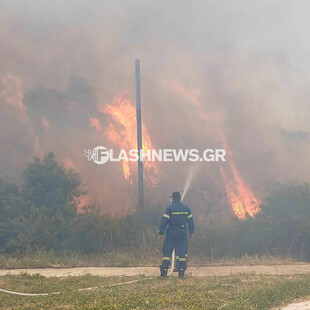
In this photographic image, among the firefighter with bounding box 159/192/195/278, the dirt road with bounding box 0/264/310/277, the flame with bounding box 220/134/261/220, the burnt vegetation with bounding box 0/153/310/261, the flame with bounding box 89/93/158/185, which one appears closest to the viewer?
the firefighter with bounding box 159/192/195/278

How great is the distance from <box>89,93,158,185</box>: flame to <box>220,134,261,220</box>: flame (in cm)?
341

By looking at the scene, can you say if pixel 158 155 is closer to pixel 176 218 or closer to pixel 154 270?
pixel 154 270

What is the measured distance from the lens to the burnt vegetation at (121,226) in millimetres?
13438

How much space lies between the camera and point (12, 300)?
6.57 m

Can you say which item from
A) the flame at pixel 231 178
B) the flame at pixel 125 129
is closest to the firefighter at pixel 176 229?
the flame at pixel 231 178

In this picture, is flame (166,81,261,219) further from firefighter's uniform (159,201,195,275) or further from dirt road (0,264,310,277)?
firefighter's uniform (159,201,195,275)

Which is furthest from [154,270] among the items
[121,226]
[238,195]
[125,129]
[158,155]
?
[125,129]

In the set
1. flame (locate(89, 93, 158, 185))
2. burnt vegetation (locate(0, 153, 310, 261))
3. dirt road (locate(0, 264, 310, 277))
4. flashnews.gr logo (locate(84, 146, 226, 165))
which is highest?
flame (locate(89, 93, 158, 185))

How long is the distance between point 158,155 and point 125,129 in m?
2.06

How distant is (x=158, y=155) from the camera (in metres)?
18.5

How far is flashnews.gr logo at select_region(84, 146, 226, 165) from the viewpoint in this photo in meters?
18.4

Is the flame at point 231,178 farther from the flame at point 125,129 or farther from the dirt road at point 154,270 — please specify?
the dirt road at point 154,270

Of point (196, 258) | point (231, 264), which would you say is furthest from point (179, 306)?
point (196, 258)

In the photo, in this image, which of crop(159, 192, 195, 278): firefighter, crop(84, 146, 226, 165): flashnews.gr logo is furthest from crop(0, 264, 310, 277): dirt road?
crop(84, 146, 226, 165): flashnews.gr logo
